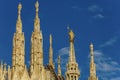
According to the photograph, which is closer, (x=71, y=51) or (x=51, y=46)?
(x=71, y=51)

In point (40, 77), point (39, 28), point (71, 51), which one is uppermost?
point (39, 28)

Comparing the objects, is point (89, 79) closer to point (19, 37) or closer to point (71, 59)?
point (71, 59)

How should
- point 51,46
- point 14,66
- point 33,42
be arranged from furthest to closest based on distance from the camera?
point 51,46 → point 33,42 → point 14,66

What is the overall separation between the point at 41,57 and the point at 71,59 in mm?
4338

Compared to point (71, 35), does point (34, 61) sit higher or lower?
lower

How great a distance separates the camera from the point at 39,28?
5119 cm

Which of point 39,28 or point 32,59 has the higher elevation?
point 39,28

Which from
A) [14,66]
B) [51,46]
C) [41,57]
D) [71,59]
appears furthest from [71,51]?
[51,46]

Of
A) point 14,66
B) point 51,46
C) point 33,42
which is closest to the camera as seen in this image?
point 14,66

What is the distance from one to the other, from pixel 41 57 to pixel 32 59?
124 centimetres

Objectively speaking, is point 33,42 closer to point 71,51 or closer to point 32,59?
point 32,59

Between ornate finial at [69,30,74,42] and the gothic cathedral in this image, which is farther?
ornate finial at [69,30,74,42]

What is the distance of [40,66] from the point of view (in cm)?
4853

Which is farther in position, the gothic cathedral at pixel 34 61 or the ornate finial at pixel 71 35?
the ornate finial at pixel 71 35
